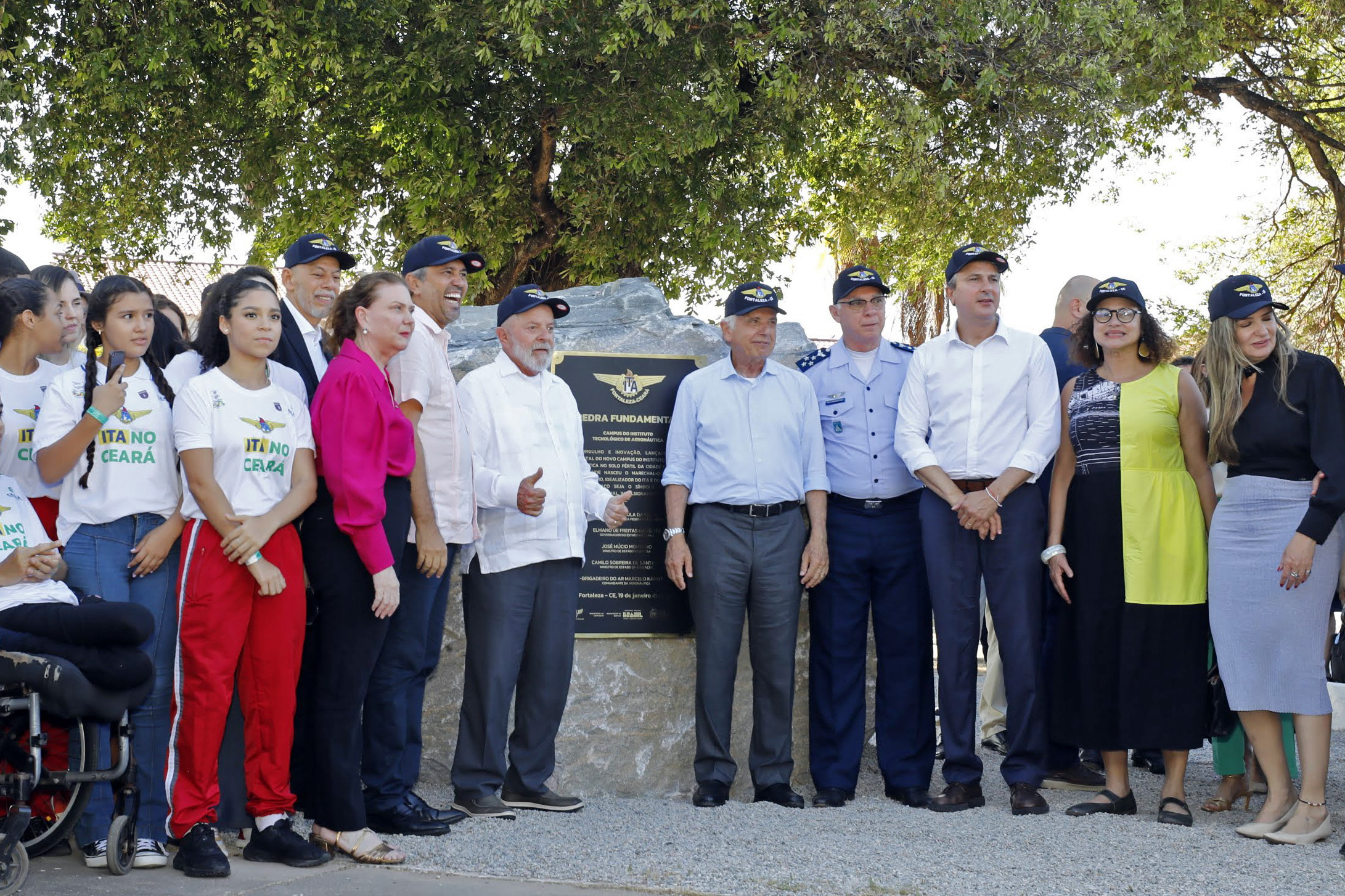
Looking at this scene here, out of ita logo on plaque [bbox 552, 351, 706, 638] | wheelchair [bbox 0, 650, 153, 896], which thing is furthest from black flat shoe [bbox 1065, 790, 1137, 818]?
wheelchair [bbox 0, 650, 153, 896]

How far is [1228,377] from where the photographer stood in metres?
5.05

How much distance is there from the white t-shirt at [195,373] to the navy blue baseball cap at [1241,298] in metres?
3.50

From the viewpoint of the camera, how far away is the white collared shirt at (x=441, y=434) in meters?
4.82

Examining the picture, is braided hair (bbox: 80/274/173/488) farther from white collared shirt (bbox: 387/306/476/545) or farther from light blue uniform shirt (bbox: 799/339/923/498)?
light blue uniform shirt (bbox: 799/339/923/498)

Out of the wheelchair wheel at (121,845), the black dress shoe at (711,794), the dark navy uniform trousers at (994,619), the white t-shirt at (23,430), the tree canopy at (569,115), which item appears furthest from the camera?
the tree canopy at (569,115)

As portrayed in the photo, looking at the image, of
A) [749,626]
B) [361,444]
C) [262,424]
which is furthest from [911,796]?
[262,424]

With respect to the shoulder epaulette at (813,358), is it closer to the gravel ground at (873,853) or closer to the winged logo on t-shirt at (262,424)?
the gravel ground at (873,853)

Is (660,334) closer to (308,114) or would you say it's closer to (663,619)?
(663,619)

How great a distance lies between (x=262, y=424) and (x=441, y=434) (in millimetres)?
791

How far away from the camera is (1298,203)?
49.9 feet

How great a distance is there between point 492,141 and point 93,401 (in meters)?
7.47

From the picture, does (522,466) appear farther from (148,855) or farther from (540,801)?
(148,855)

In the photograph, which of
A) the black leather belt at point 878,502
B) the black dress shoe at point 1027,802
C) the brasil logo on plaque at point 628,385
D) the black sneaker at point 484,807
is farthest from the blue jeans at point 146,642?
the black dress shoe at point 1027,802

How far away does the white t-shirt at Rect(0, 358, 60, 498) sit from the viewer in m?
4.38
